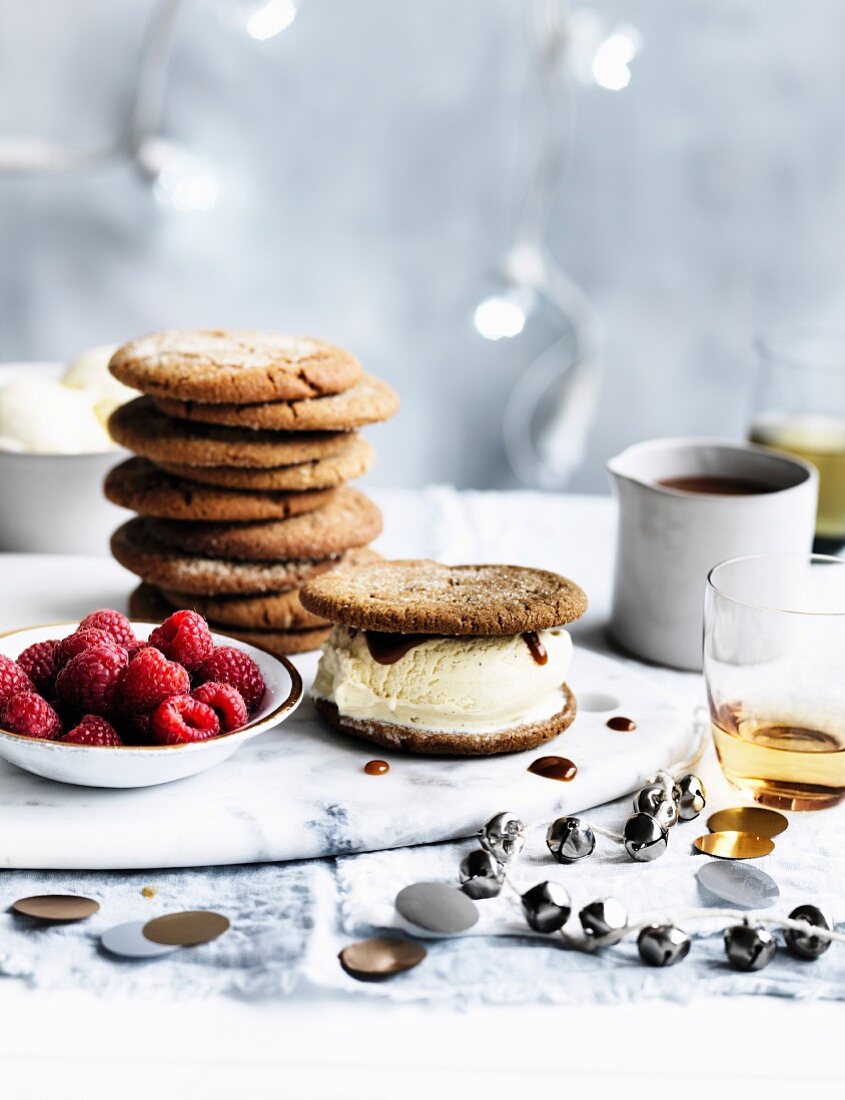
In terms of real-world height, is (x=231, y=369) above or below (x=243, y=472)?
above

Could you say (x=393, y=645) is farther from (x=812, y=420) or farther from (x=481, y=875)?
(x=812, y=420)

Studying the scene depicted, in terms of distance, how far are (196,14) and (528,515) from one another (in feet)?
4.18

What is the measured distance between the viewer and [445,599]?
1.22 m

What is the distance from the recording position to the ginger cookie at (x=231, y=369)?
136 cm

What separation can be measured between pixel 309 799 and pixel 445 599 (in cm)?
22

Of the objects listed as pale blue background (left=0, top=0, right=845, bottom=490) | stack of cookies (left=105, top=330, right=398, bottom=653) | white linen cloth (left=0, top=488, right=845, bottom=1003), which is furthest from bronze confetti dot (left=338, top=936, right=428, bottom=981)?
pale blue background (left=0, top=0, right=845, bottom=490)

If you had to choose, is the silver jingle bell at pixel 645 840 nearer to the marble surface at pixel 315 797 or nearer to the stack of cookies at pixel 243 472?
the marble surface at pixel 315 797

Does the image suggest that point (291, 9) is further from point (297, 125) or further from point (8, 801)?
point (8, 801)

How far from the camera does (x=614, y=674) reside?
1.44 m

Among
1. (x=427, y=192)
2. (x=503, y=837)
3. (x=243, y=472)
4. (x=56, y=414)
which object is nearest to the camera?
(x=503, y=837)

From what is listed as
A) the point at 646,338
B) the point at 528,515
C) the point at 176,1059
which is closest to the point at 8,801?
the point at 176,1059

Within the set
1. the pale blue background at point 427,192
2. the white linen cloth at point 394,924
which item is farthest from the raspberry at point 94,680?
the pale blue background at point 427,192

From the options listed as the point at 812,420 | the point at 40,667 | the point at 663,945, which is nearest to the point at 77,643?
the point at 40,667

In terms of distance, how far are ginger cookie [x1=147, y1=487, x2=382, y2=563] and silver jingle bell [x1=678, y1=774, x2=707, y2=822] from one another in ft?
1.58
